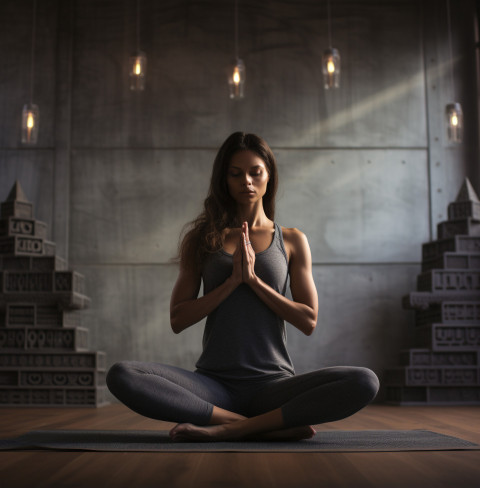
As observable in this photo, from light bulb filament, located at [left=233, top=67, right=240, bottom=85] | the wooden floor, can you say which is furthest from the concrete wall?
the wooden floor

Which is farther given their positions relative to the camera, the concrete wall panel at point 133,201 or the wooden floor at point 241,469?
the concrete wall panel at point 133,201

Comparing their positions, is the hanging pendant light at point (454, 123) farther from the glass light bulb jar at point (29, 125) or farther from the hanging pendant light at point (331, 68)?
the glass light bulb jar at point (29, 125)

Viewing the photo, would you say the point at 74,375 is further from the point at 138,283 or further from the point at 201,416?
the point at 201,416

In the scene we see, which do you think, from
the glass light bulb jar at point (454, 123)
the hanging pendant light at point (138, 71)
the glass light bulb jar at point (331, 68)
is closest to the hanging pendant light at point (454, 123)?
the glass light bulb jar at point (454, 123)

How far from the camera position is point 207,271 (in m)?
2.42

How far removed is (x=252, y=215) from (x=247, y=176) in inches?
6.1

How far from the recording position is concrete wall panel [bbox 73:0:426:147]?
6184 millimetres

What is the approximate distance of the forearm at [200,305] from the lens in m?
2.30

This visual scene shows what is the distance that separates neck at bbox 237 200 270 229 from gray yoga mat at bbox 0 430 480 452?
0.74m

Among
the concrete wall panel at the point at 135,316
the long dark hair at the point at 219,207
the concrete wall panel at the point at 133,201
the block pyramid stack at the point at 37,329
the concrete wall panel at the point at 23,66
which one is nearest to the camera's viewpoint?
the long dark hair at the point at 219,207

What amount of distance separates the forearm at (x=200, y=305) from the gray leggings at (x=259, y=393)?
19 centimetres

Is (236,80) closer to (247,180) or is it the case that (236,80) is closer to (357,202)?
(357,202)

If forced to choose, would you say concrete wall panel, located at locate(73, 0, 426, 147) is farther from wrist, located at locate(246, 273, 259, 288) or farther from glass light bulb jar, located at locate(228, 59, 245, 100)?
wrist, located at locate(246, 273, 259, 288)

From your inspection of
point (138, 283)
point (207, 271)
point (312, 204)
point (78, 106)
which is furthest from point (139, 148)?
point (207, 271)
